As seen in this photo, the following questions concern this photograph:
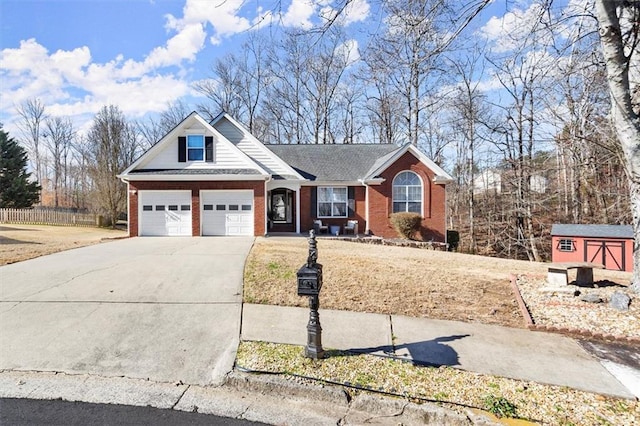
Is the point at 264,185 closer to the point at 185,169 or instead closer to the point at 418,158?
the point at 185,169

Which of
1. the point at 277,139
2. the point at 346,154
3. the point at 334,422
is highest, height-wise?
the point at 277,139

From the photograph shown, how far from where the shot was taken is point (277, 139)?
38.1 m

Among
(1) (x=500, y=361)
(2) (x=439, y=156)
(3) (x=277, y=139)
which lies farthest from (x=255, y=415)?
(3) (x=277, y=139)

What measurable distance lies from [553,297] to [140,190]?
53.8ft

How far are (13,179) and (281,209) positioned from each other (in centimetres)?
2698

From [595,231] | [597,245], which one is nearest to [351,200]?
[595,231]

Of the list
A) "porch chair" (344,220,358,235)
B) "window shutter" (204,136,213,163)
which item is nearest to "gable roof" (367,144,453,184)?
"porch chair" (344,220,358,235)

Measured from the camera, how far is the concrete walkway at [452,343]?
4.18 m

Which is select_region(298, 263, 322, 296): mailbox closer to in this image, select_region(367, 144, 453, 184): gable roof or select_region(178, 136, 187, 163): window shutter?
select_region(178, 136, 187, 163): window shutter

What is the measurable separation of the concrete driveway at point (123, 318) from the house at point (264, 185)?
7.66 m

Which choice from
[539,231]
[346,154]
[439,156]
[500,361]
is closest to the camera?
[500,361]

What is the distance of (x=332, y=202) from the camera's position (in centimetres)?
2022

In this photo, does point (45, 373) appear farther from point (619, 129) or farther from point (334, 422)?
point (619, 129)

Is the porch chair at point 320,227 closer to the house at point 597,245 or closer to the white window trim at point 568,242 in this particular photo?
the house at point 597,245
